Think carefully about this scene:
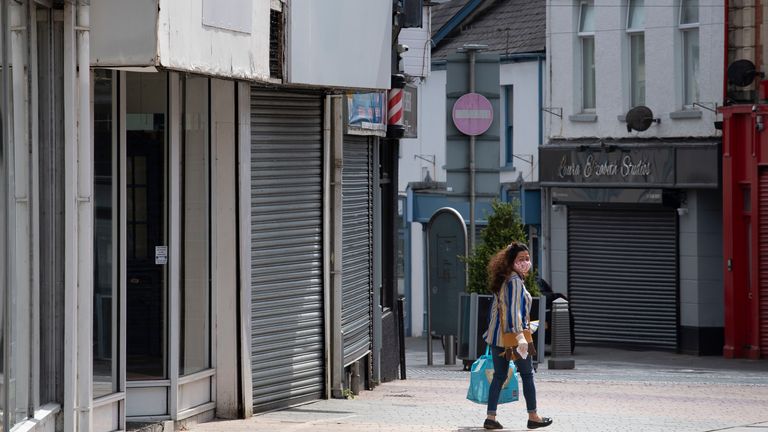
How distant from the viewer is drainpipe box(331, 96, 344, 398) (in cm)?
1513

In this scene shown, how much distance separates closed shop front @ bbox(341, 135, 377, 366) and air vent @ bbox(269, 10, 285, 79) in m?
2.60

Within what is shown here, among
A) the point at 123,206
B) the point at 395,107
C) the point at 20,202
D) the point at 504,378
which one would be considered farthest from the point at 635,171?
the point at 20,202

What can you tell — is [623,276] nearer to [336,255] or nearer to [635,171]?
[635,171]

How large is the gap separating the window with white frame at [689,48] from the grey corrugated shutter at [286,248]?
16530mm

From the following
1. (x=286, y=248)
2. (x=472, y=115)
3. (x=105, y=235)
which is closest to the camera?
(x=105, y=235)

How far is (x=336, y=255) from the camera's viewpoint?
1520 centimetres

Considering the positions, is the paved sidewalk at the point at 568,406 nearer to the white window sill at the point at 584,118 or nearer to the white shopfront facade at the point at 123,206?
the white shopfront facade at the point at 123,206

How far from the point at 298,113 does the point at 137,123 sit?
106 inches

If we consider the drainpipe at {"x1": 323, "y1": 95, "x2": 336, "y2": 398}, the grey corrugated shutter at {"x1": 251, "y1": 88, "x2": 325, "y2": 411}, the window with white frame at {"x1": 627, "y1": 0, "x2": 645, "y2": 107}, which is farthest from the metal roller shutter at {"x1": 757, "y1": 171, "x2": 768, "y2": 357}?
the grey corrugated shutter at {"x1": 251, "y1": 88, "x2": 325, "y2": 411}

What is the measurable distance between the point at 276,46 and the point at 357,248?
370 centimetres

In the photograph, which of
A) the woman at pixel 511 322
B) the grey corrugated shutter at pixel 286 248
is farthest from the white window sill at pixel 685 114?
the woman at pixel 511 322

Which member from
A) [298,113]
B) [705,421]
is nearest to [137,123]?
[298,113]

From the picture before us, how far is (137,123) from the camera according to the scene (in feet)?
39.3

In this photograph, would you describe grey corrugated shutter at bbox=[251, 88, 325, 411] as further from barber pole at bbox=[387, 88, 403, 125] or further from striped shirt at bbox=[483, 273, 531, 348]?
barber pole at bbox=[387, 88, 403, 125]
